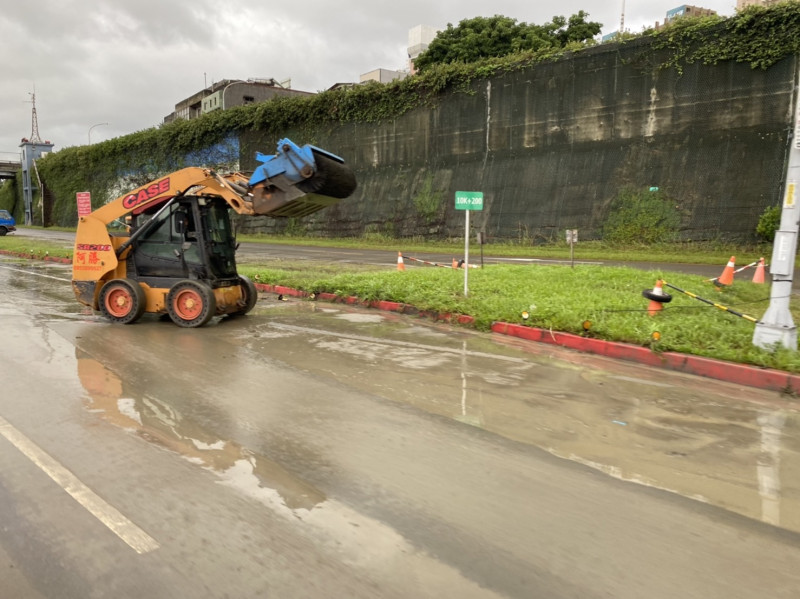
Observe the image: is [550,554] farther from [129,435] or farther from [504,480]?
[129,435]

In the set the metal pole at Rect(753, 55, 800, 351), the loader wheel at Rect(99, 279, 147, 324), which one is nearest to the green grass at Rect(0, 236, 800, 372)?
the metal pole at Rect(753, 55, 800, 351)

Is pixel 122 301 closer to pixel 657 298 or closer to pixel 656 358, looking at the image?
pixel 656 358

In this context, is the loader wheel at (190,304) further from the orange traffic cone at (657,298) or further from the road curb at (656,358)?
the orange traffic cone at (657,298)

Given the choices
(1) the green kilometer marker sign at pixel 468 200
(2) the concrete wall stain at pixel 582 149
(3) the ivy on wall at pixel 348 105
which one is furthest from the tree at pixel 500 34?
(1) the green kilometer marker sign at pixel 468 200

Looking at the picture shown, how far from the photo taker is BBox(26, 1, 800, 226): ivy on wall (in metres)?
23.2

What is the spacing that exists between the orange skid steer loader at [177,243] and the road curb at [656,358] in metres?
3.40

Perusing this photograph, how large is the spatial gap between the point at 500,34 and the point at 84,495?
4658 centimetres

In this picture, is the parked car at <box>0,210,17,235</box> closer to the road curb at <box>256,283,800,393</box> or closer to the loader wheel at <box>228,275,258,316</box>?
the loader wheel at <box>228,275,258,316</box>

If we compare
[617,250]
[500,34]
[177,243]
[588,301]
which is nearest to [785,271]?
[588,301]

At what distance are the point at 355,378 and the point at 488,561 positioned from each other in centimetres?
358

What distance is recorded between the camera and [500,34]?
43469 millimetres

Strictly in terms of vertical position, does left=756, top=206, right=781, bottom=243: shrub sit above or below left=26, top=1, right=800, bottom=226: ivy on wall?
below


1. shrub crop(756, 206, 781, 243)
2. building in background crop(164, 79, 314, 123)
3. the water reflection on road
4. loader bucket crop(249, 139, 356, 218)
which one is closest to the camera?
the water reflection on road

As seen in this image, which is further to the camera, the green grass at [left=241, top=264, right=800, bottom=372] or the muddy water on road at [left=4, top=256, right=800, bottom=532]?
the green grass at [left=241, top=264, right=800, bottom=372]
